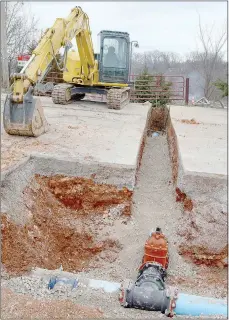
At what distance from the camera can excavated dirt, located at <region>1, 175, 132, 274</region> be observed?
6.70 meters

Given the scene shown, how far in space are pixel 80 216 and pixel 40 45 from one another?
14.4 ft

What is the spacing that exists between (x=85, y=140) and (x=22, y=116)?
1509mm

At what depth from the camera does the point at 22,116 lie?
31.4 ft

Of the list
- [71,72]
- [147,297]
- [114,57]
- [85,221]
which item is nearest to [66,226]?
[85,221]

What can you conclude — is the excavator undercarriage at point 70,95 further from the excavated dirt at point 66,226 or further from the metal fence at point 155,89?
the excavated dirt at point 66,226

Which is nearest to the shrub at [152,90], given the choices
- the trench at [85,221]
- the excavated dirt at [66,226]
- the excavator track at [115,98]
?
the excavator track at [115,98]

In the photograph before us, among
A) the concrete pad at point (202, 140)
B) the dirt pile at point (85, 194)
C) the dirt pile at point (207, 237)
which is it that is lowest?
the dirt pile at point (207, 237)

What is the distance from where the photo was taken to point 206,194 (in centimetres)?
816

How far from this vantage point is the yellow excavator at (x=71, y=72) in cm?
952

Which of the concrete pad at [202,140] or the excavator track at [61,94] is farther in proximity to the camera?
the excavator track at [61,94]

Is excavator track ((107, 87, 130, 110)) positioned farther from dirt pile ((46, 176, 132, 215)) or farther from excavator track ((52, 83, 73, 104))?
dirt pile ((46, 176, 132, 215))

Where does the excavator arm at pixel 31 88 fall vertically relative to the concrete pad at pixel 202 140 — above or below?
above

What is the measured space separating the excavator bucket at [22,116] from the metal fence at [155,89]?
961cm

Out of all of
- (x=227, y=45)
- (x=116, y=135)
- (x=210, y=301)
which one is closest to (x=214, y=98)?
(x=227, y=45)
